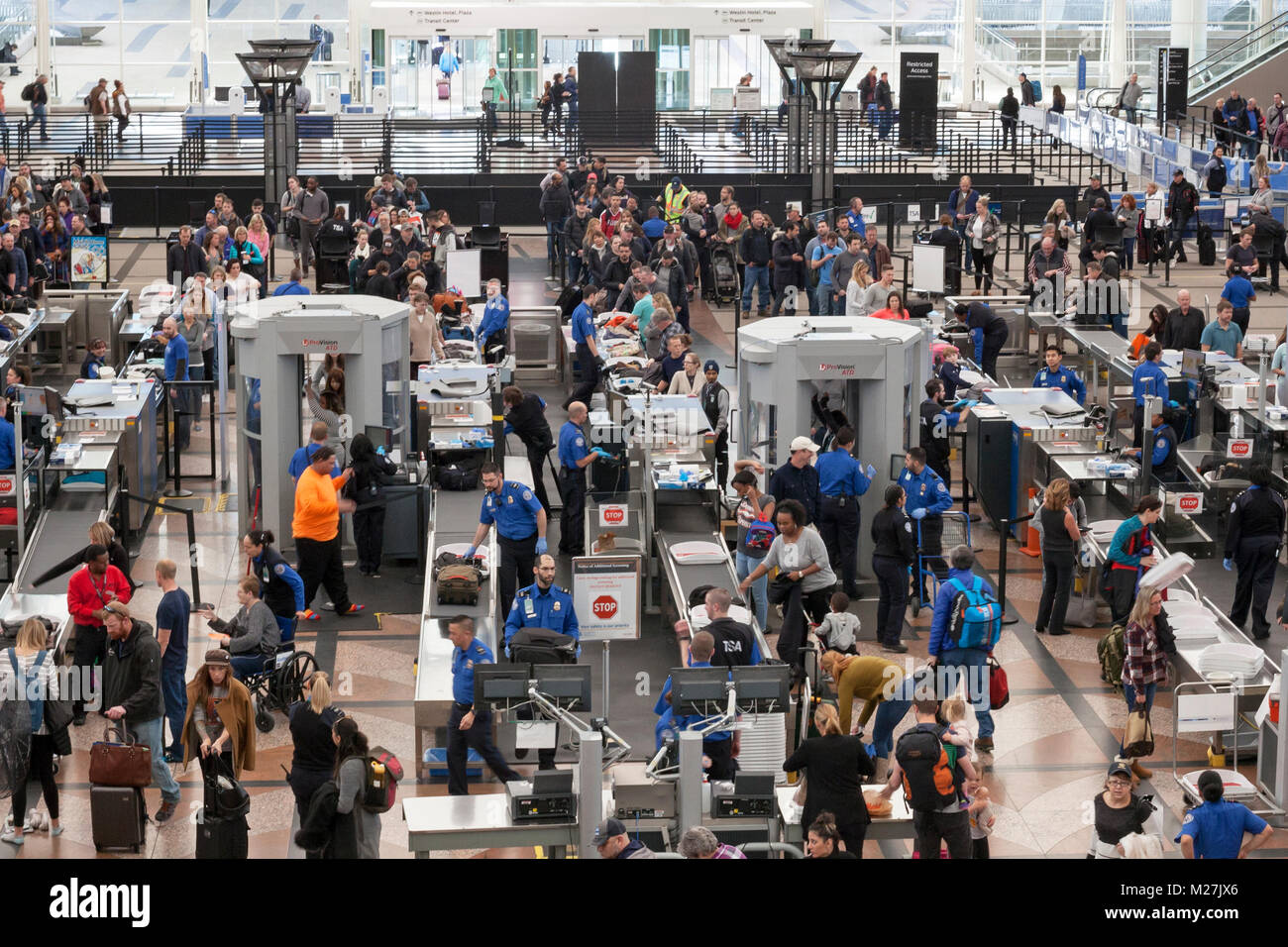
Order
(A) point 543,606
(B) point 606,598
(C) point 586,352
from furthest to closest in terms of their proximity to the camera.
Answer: (C) point 586,352 → (B) point 606,598 → (A) point 543,606

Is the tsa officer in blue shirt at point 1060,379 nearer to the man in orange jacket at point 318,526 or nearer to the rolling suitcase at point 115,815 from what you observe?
the man in orange jacket at point 318,526

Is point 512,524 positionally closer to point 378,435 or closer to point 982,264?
point 378,435

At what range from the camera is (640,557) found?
14430mm

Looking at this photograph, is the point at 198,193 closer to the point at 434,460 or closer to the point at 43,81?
the point at 43,81

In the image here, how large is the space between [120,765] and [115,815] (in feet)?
0.93

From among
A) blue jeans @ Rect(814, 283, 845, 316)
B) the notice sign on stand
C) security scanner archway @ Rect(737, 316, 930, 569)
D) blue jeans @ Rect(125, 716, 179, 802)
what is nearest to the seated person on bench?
blue jeans @ Rect(125, 716, 179, 802)

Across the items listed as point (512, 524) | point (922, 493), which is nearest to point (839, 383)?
point (922, 493)

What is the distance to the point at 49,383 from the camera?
23047 millimetres

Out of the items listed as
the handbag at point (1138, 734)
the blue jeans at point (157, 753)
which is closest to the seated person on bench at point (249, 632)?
the blue jeans at point (157, 753)

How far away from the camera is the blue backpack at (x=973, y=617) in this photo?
39.1ft

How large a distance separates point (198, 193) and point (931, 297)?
15.9 meters

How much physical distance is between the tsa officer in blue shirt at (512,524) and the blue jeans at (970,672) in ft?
11.0

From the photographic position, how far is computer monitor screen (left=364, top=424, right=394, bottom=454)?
53.9 ft
